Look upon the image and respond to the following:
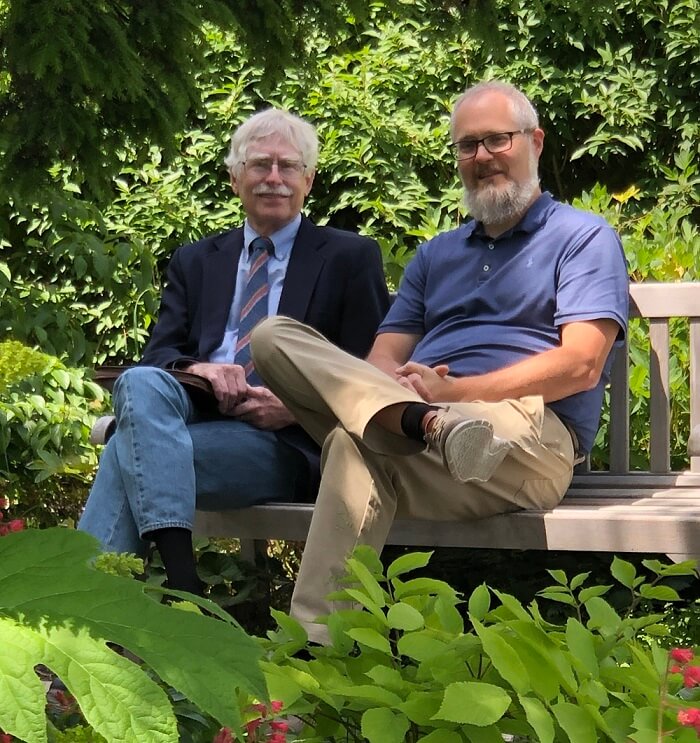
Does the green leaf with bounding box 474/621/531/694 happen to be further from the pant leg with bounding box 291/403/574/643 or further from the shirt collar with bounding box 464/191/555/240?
the shirt collar with bounding box 464/191/555/240

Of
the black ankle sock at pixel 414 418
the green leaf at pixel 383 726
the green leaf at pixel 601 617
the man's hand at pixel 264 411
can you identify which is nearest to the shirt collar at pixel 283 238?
the man's hand at pixel 264 411

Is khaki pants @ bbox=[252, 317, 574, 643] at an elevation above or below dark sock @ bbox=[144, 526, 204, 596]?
above

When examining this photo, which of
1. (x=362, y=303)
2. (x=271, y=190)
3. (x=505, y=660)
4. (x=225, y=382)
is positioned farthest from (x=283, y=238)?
(x=505, y=660)

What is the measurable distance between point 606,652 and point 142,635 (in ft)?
1.91

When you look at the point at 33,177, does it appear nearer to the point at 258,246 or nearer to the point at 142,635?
the point at 258,246

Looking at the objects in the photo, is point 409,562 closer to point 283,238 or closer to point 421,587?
point 421,587

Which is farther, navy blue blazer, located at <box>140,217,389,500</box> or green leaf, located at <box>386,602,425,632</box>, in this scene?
navy blue blazer, located at <box>140,217,389,500</box>

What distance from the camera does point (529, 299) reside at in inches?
124

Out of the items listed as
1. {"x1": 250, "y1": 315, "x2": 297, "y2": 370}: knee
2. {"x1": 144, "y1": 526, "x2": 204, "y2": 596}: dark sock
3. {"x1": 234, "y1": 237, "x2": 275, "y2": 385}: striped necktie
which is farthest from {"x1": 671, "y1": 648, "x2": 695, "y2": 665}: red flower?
{"x1": 234, "y1": 237, "x2": 275, "y2": 385}: striped necktie

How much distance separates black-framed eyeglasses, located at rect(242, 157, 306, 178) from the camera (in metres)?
3.55

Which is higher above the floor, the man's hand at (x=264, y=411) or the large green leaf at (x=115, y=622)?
the man's hand at (x=264, y=411)

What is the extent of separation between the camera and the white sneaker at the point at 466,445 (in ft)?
8.64

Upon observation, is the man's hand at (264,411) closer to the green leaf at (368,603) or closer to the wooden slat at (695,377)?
the wooden slat at (695,377)

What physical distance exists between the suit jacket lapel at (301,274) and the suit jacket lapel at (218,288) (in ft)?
0.58
